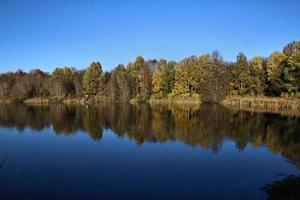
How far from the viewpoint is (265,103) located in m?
59.2

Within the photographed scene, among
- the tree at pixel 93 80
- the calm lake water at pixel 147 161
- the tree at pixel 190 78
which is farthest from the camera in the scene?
the tree at pixel 93 80

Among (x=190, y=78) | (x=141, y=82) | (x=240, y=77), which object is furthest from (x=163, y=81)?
(x=240, y=77)

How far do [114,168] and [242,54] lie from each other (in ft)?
203

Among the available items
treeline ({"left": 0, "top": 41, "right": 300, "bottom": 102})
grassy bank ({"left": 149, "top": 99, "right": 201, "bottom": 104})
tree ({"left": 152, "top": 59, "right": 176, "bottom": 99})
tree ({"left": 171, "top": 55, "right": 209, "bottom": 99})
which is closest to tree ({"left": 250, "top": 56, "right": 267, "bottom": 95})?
treeline ({"left": 0, "top": 41, "right": 300, "bottom": 102})

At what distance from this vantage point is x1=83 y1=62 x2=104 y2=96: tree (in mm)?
91125

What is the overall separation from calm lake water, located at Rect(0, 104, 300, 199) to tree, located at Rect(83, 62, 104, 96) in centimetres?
6022

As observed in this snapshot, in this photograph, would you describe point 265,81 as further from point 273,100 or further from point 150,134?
point 150,134

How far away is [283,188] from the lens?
43.4ft

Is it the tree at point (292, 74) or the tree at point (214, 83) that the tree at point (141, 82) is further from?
the tree at point (292, 74)

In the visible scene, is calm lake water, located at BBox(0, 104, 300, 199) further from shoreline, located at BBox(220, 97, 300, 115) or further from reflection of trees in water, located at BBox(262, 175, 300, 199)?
shoreline, located at BBox(220, 97, 300, 115)

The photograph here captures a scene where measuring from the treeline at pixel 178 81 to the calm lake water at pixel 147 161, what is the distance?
35.2 meters

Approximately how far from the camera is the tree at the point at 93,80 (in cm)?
9112

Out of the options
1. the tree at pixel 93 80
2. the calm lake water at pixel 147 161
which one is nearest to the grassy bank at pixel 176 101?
the tree at pixel 93 80

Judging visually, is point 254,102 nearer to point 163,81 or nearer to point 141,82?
point 163,81
